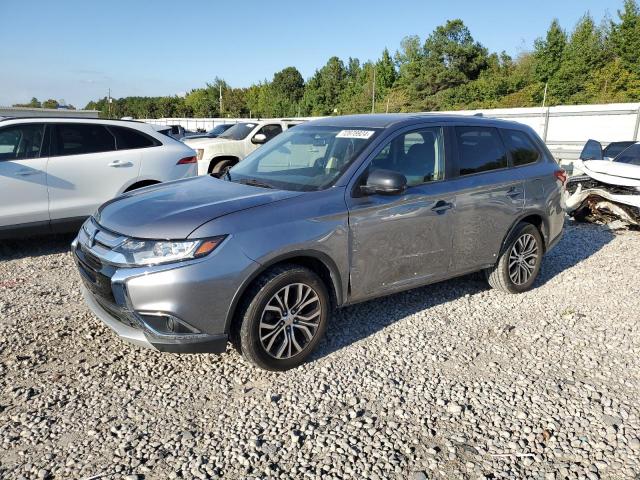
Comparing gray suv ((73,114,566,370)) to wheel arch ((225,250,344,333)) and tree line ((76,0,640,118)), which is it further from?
tree line ((76,0,640,118))

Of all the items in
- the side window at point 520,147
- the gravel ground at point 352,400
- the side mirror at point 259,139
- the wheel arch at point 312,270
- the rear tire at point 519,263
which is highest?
the side mirror at point 259,139

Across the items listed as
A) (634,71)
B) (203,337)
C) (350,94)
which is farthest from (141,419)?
(350,94)

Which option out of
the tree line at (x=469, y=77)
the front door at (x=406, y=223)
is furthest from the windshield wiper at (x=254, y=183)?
the tree line at (x=469, y=77)

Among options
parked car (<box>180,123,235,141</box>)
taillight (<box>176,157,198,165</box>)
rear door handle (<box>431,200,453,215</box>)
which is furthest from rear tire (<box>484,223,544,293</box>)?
parked car (<box>180,123,235,141</box>)

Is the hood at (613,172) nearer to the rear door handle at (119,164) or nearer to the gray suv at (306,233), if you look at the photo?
the gray suv at (306,233)

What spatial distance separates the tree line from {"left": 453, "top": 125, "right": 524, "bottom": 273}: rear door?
34.9 metres

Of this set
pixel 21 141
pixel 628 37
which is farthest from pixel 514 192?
pixel 628 37

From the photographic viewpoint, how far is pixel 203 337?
3.21 metres

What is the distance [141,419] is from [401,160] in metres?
2.74

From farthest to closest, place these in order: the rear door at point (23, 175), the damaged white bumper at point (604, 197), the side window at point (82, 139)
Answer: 1. the damaged white bumper at point (604, 197)
2. the side window at point (82, 139)
3. the rear door at point (23, 175)

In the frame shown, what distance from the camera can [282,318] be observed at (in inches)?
138

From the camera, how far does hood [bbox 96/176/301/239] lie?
10.6ft

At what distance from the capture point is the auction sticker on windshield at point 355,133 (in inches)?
165

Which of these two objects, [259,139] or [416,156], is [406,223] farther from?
[259,139]
